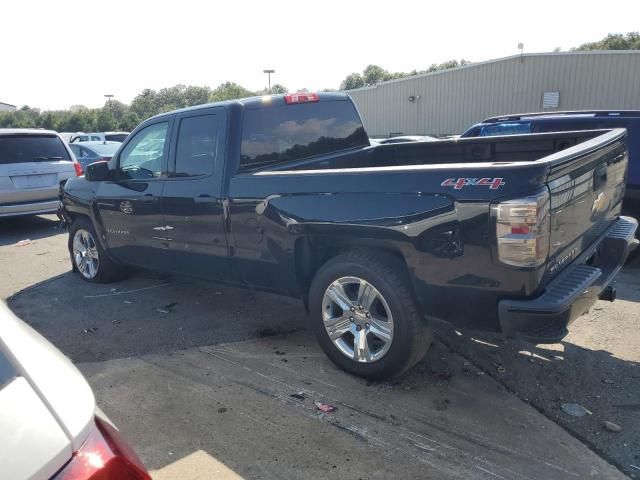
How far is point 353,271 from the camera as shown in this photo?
11.8 feet

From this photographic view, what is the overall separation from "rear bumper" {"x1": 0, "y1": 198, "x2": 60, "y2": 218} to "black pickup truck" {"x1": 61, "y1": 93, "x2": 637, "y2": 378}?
4.44 metres

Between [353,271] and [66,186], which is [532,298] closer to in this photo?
[353,271]

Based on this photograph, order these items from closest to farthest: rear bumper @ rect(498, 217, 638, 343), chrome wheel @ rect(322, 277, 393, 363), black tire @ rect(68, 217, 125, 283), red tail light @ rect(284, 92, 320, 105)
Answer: rear bumper @ rect(498, 217, 638, 343) → chrome wheel @ rect(322, 277, 393, 363) → red tail light @ rect(284, 92, 320, 105) → black tire @ rect(68, 217, 125, 283)

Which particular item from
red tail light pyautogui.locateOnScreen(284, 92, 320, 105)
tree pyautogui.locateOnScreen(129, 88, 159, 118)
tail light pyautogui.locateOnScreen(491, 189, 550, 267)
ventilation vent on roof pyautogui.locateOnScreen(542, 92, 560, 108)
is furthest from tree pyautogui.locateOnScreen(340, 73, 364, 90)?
tail light pyautogui.locateOnScreen(491, 189, 550, 267)

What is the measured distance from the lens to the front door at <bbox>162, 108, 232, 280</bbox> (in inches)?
175

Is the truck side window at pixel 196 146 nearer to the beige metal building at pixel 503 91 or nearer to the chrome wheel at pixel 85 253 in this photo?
the chrome wheel at pixel 85 253

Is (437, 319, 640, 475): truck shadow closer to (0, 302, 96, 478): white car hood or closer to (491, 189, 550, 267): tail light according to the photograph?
(491, 189, 550, 267): tail light

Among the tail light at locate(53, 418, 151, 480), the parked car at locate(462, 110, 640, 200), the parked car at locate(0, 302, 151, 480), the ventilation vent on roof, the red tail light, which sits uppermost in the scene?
the ventilation vent on roof

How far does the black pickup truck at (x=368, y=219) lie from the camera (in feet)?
9.77

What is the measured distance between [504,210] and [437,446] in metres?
1.38

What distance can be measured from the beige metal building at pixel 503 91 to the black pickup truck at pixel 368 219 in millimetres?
20357

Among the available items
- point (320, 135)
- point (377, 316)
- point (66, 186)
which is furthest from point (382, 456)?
point (66, 186)

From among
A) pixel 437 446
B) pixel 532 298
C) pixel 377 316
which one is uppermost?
pixel 532 298

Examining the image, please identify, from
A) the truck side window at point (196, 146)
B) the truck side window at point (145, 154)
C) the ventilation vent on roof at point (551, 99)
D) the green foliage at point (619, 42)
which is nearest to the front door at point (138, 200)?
the truck side window at point (145, 154)
